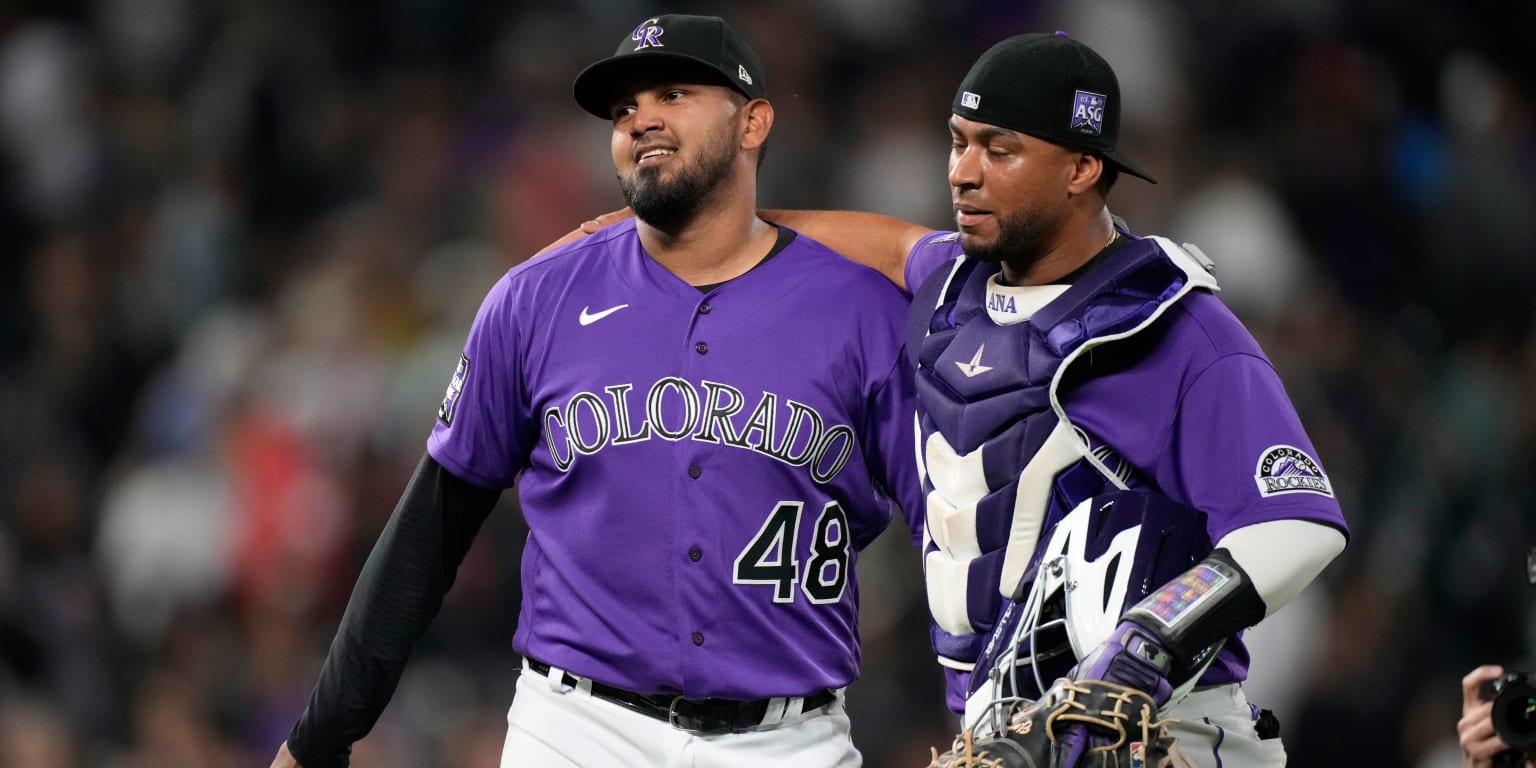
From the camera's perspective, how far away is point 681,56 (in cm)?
395

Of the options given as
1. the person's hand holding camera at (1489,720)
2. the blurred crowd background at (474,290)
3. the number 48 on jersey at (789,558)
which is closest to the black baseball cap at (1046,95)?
the number 48 on jersey at (789,558)

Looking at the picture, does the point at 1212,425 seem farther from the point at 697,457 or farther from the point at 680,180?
the point at 680,180

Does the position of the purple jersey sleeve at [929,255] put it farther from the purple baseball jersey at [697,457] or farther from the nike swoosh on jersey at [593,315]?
the nike swoosh on jersey at [593,315]

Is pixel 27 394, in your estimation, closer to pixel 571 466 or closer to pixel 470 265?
pixel 470 265

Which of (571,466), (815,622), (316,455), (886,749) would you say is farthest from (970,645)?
(316,455)

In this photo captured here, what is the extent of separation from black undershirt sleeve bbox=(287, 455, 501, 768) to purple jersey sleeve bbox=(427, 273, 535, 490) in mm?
70

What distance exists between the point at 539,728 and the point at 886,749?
267cm

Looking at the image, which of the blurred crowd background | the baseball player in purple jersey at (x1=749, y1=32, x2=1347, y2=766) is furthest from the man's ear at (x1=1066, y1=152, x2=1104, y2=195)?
the blurred crowd background

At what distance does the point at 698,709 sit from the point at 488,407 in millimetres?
753

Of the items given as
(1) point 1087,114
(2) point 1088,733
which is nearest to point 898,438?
(1) point 1087,114

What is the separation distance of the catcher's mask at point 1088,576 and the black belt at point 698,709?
657 millimetres

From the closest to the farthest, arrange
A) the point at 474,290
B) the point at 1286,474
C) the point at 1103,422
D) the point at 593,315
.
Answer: the point at 1286,474 < the point at 1103,422 < the point at 593,315 < the point at 474,290

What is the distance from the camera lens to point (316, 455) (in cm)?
767

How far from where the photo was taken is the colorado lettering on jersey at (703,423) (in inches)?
154
